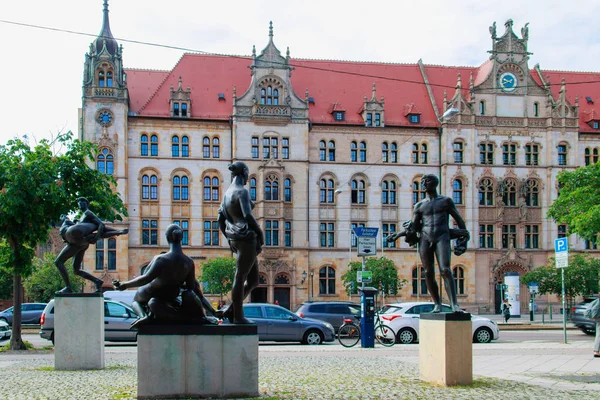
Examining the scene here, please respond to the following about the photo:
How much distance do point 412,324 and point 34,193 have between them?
1323 cm

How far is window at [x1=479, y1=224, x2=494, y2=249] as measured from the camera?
5856cm

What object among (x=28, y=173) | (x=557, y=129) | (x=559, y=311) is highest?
(x=557, y=129)

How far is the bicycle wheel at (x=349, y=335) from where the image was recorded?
25.2m

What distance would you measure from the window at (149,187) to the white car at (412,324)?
30.0 meters

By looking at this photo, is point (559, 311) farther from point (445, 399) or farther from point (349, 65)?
point (445, 399)

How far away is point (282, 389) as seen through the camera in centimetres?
1205

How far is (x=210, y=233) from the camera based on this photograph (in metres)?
55.8

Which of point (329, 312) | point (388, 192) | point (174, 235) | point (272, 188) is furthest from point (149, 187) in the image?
point (174, 235)

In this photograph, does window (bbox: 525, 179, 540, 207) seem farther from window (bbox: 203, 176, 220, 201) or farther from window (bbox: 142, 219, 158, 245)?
window (bbox: 142, 219, 158, 245)

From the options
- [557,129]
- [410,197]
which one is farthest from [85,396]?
[557,129]

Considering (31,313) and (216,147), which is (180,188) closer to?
(216,147)

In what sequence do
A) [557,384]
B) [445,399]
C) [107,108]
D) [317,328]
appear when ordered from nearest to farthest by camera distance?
[445,399] < [557,384] < [317,328] < [107,108]

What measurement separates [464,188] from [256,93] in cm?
1653

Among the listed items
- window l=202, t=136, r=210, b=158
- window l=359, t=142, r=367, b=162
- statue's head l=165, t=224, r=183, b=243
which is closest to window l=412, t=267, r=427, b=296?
window l=359, t=142, r=367, b=162
